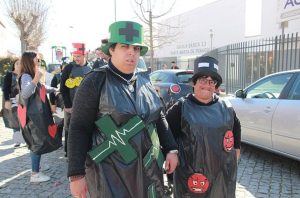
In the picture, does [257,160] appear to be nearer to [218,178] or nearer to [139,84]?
[218,178]

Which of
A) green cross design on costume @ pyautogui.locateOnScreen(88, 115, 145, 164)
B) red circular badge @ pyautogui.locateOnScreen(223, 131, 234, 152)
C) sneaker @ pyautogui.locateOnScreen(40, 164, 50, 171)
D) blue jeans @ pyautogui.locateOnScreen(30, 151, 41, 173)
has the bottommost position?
sneaker @ pyautogui.locateOnScreen(40, 164, 50, 171)

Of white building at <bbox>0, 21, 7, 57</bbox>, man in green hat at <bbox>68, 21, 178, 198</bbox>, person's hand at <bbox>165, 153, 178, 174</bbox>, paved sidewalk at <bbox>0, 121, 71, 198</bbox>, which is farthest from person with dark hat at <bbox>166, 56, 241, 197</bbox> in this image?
white building at <bbox>0, 21, 7, 57</bbox>

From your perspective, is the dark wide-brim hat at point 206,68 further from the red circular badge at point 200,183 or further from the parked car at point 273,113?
Result: the parked car at point 273,113

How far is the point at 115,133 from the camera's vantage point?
1969 millimetres

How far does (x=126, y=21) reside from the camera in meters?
2.10

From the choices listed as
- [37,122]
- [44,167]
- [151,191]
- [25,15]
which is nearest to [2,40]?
[25,15]

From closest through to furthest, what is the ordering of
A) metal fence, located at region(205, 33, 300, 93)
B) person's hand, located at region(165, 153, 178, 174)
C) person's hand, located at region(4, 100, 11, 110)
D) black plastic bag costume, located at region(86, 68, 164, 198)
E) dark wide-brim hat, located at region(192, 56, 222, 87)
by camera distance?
black plastic bag costume, located at region(86, 68, 164, 198) → person's hand, located at region(165, 153, 178, 174) → dark wide-brim hat, located at region(192, 56, 222, 87) → person's hand, located at region(4, 100, 11, 110) → metal fence, located at region(205, 33, 300, 93)

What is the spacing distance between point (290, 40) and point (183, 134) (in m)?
9.74

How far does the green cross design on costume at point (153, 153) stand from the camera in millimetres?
2057

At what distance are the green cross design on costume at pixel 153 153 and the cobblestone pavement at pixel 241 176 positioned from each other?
242 cm

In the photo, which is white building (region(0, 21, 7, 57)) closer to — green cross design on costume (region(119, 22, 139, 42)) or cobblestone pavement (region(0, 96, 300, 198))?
cobblestone pavement (region(0, 96, 300, 198))

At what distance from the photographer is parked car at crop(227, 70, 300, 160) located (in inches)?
187

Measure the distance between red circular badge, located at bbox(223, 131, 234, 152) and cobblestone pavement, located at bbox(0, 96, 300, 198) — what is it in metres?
2.00

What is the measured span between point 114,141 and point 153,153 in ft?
0.96
